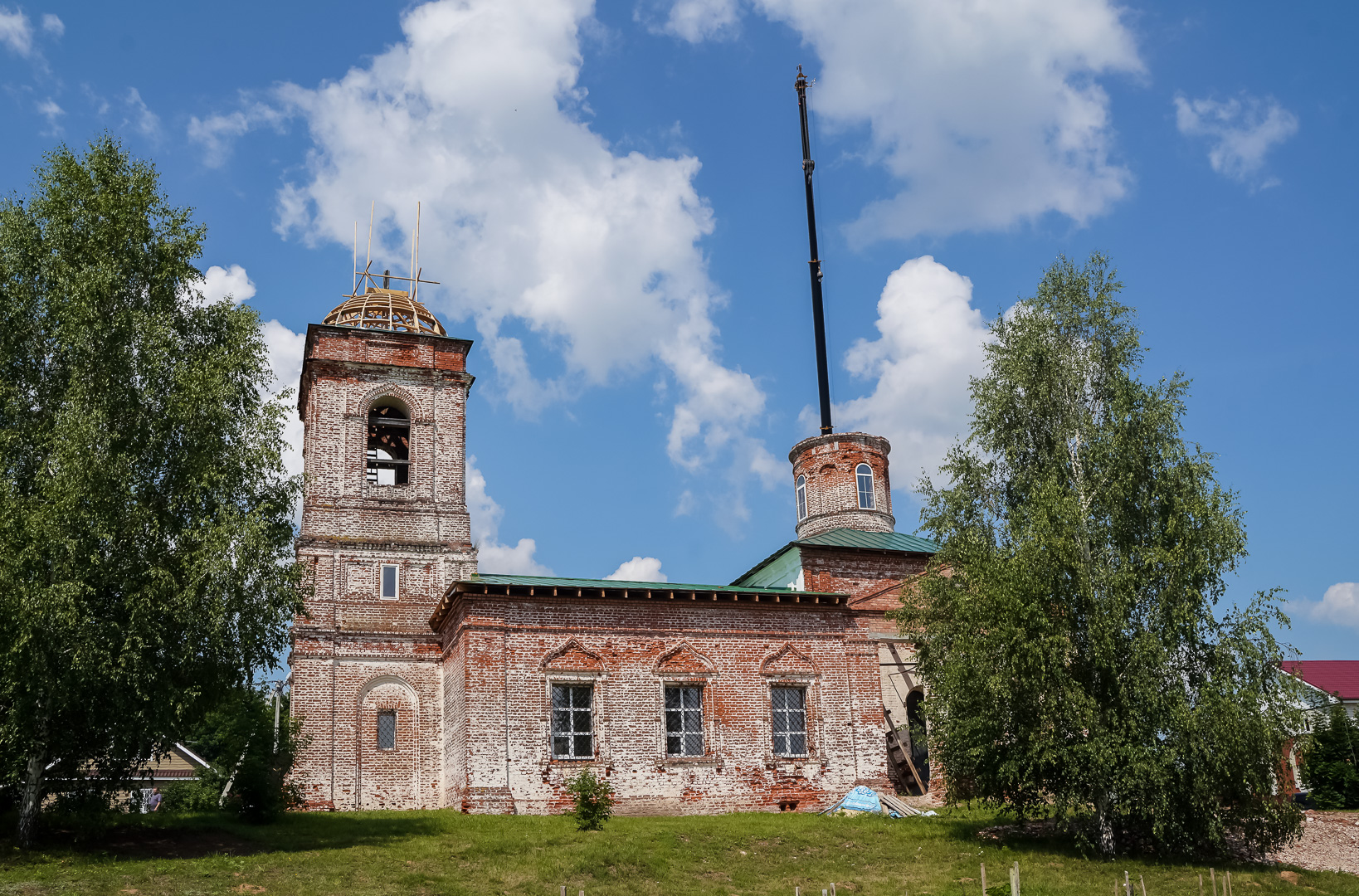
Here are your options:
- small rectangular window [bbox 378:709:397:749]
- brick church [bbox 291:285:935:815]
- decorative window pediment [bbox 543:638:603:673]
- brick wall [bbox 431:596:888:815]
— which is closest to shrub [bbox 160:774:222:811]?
brick church [bbox 291:285:935:815]

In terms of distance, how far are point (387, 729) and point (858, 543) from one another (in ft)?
41.1

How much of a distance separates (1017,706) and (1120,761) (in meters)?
1.79

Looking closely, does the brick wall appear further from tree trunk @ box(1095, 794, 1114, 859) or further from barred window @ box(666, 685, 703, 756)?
tree trunk @ box(1095, 794, 1114, 859)

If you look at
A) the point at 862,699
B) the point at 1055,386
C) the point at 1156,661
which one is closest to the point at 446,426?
the point at 862,699

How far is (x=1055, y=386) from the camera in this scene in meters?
20.9

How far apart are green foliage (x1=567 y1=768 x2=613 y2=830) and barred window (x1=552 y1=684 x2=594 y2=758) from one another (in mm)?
2551

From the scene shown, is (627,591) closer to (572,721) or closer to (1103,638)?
(572,721)

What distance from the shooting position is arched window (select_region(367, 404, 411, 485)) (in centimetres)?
2800

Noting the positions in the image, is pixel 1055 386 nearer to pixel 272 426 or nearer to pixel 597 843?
pixel 597 843

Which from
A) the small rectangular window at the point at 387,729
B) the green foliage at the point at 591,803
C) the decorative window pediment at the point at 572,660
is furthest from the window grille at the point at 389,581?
the green foliage at the point at 591,803

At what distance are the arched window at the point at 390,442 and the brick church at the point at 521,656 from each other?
74 mm

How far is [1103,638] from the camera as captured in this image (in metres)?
18.2

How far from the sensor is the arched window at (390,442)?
2800cm

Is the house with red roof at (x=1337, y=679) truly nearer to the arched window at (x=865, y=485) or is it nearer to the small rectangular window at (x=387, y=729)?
the arched window at (x=865, y=485)
